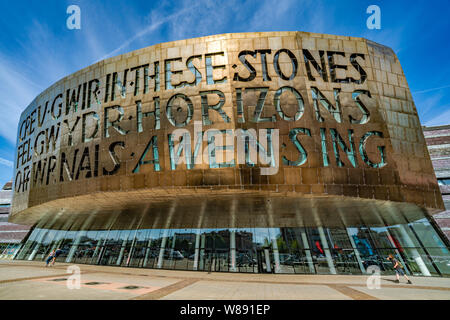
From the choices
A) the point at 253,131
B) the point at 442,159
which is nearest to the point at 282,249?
the point at 253,131

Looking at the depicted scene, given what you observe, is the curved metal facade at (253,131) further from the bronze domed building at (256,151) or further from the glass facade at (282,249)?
the glass facade at (282,249)

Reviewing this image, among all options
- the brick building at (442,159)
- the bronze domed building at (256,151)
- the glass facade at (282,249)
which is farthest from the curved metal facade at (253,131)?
the brick building at (442,159)

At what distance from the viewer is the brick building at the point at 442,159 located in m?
34.6

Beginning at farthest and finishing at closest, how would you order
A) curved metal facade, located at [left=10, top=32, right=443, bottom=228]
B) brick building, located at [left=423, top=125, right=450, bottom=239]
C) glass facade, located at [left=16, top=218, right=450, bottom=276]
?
brick building, located at [left=423, top=125, right=450, bottom=239], glass facade, located at [left=16, top=218, right=450, bottom=276], curved metal facade, located at [left=10, top=32, right=443, bottom=228]

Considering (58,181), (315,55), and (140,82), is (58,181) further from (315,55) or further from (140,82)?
(315,55)

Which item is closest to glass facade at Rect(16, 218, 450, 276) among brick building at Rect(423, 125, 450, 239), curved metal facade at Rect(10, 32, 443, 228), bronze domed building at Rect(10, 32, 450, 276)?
bronze domed building at Rect(10, 32, 450, 276)

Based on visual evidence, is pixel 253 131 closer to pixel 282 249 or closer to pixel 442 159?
pixel 282 249

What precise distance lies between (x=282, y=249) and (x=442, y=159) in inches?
1290

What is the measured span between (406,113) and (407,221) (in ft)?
35.6

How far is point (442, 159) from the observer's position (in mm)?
38281

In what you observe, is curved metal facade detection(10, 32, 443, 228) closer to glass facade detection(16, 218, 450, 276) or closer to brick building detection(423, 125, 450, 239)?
glass facade detection(16, 218, 450, 276)

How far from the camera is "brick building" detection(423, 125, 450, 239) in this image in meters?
34.6

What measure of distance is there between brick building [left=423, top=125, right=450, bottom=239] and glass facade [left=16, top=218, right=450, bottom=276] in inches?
616

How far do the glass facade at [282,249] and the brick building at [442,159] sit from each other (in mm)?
15637
